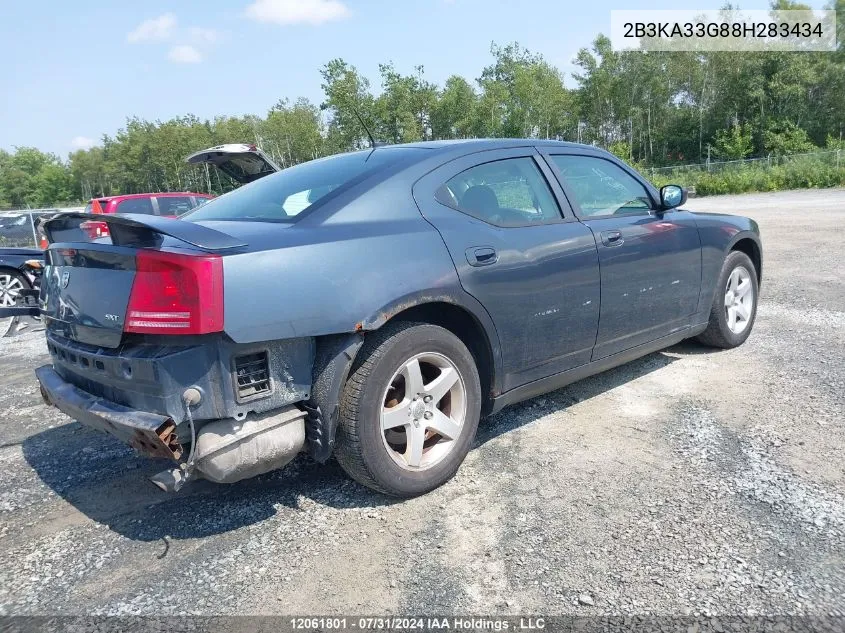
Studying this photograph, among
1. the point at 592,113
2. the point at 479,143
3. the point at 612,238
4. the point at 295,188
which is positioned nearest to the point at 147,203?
the point at 295,188

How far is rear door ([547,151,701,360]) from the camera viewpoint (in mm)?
3592

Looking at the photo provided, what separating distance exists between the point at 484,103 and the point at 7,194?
249ft

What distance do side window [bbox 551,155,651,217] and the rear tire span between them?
1.06m

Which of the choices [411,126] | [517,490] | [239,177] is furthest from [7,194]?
[517,490]

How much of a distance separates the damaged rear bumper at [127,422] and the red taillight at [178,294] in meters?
0.33

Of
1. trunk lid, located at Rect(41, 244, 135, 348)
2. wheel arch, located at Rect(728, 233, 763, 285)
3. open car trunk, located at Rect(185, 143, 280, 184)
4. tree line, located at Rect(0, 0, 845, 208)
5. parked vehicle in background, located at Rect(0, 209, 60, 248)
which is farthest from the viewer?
tree line, located at Rect(0, 0, 845, 208)

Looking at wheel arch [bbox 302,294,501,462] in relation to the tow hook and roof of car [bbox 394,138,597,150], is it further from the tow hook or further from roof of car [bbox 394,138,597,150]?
roof of car [bbox 394,138,597,150]

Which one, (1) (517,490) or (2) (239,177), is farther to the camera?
(2) (239,177)

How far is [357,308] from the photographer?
251 cm

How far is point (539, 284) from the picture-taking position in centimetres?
316

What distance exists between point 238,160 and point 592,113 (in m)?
67.1

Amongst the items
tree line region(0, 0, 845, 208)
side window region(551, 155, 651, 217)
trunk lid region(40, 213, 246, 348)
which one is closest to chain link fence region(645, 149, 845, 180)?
tree line region(0, 0, 845, 208)

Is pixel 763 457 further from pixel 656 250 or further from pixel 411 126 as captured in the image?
pixel 411 126

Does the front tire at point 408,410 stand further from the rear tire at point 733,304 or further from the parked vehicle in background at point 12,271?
the parked vehicle in background at point 12,271
